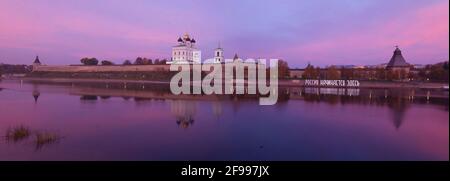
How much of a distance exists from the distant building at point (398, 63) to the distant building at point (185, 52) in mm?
20652

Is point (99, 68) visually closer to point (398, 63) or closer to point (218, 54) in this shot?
point (218, 54)

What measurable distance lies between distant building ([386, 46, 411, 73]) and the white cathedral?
17519 mm

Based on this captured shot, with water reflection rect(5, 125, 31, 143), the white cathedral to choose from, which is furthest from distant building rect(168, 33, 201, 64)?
water reflection rect(5, 125, 31, 143)

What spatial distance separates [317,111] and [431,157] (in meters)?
5.98

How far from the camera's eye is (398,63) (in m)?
33.1

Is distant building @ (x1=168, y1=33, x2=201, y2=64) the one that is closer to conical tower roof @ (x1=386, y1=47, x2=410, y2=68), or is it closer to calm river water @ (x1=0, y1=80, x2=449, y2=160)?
conical tower roof @ (x1=386, y1=47, x2=410, y2=68)

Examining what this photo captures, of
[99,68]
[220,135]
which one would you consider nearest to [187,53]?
[99,68]

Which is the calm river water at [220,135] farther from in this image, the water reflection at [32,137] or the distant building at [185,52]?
the distant building at [185,52]

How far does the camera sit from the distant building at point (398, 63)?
32.1 meters

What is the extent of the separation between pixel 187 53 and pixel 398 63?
872 inches

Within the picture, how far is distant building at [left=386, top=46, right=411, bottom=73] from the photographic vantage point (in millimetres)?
32094
